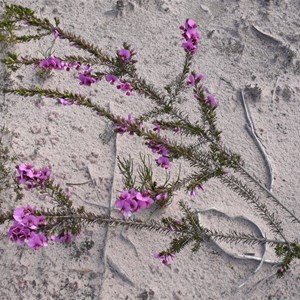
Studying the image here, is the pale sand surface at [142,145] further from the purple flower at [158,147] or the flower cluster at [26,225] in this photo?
the flower cluster at [26,225]

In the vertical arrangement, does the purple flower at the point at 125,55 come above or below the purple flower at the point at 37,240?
above

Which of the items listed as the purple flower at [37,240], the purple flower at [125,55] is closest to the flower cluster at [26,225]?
the purple flower at [37,240]

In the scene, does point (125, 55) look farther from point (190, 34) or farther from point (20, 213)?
point (20, 213)

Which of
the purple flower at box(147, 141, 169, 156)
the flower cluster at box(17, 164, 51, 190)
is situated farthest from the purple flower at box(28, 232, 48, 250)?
the purple flower at box(147, 141, 169, 156)

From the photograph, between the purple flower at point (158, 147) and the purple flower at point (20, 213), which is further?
the purple flower at point (158, 147)

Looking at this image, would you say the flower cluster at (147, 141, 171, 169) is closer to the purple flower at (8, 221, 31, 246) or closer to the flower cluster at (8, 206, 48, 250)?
the flower cluster at (8, 206, 48, 250)
